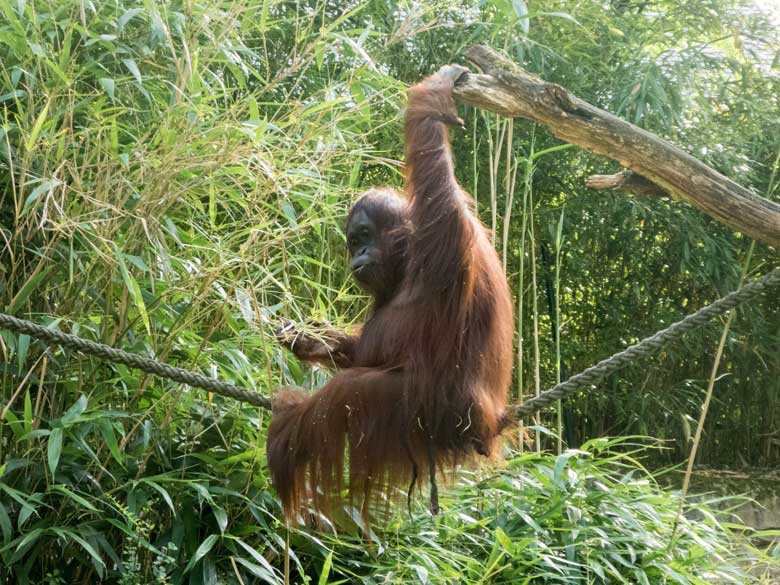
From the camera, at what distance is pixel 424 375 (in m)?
2.86

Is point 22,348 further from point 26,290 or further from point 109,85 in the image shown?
point 109,85

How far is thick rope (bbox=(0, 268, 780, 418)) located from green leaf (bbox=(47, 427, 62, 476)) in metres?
0.34

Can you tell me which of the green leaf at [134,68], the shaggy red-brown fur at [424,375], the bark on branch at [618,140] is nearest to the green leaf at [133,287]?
the shaggy red-brown fur at [424,375]

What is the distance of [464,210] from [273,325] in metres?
0.76

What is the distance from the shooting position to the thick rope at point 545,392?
2.69 metres

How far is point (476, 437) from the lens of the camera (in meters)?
2.92

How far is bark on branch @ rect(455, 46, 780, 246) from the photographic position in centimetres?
278

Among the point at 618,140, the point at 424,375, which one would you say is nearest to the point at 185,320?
the point at 424,375

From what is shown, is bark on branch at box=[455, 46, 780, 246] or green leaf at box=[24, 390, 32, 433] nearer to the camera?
bark on branch at box=[455, 46, 780, 246]

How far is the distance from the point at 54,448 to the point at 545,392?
4.59 ft

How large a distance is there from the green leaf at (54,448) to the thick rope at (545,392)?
338 millimetres

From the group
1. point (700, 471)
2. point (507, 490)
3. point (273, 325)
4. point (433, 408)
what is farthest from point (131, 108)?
point (700, 471)

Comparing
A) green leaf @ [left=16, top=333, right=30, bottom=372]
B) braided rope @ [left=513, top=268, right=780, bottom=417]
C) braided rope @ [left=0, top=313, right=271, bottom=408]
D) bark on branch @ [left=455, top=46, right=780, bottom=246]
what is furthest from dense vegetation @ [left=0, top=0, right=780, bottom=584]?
braided rope @ [left=513, top=268, right=780, bottom=417]

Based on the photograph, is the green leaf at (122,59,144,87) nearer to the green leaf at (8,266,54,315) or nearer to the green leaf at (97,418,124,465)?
the green leaf at (8,266,54,315)
